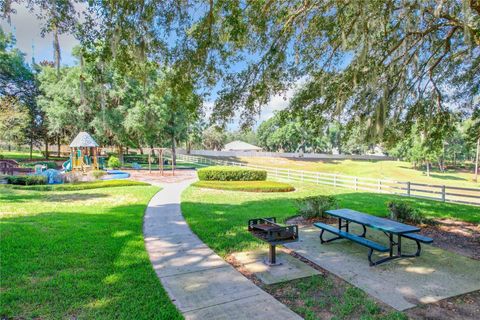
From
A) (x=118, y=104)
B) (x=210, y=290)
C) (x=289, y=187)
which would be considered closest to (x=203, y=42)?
(x=210, y=290)

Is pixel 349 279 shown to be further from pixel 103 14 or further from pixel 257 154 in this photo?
pixel 257 154

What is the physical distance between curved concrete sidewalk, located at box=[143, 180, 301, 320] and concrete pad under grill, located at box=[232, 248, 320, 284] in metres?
0.30

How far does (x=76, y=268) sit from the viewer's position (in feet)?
14.6

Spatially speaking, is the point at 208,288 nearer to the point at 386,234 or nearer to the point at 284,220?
the point at 386,234

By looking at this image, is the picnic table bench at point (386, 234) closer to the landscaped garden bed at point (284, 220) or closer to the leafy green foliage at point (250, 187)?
the landscaped garden bed at point (284, 220)

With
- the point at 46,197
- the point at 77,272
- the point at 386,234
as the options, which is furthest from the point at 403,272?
the point at 46,197

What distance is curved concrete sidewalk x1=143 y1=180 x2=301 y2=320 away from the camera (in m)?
3.31

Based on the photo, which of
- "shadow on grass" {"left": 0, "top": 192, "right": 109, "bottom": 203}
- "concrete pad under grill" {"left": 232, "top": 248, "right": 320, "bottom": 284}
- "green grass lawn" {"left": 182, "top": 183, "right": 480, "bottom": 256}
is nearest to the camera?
"concrete pad under grill" {"left": 232, "top": 248, "right": 320, "bottom": 284}

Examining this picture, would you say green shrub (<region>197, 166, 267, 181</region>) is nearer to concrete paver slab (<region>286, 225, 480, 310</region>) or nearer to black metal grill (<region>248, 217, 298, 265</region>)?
concrete paver slab (<region>286, 225, 480, 310</region>)

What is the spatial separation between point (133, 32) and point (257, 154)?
58.3m

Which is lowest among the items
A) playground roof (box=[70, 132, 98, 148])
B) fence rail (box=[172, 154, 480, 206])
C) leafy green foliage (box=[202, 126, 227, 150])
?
fence rail (box=[172, 154, 480, 206])

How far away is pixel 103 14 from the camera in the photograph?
5.21 metres

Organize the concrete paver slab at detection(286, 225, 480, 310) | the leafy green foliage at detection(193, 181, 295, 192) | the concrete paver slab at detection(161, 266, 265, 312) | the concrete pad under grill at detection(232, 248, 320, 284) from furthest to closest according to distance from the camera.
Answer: the leafy green foliage at detection(193, 181, 295, 192)
the concrete pad under grill at detection(232, 248, 320, 284)
the concrete paver slab at detection(286, 225, 480, 310)
the concrete paver slab at detection(161, 266, 265, 312)

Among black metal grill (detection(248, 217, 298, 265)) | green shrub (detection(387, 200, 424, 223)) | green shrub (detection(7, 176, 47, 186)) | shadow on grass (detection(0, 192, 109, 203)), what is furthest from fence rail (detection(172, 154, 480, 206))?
green shrub (detection(7, 176, 47, 186))
